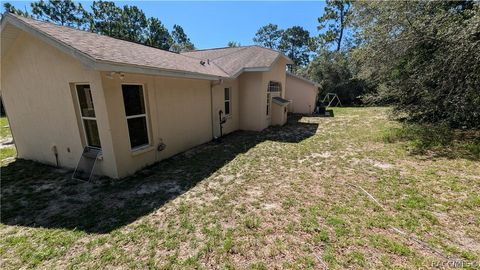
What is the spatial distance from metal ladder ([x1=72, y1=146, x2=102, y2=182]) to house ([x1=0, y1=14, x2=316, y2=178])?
0.13 meters

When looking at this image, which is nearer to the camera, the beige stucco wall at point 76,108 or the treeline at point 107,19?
the beige stucco wall at point 76,108

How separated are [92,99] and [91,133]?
1.06 m

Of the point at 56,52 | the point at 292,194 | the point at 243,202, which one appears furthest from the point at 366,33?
the point at 56,52

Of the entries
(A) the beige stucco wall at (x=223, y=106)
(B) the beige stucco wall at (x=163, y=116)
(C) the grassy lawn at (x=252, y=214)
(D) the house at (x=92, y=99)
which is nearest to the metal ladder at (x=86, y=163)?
(D) the house at (x=92, y=99)

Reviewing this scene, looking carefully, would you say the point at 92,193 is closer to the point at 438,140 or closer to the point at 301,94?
the point at 438,140

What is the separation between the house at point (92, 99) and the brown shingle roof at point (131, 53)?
0.11ft

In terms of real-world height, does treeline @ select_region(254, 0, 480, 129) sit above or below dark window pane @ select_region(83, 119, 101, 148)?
above

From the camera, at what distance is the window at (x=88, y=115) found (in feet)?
16.4

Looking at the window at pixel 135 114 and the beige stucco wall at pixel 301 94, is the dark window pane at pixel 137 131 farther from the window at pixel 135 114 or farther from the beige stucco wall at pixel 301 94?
the beige stucco wall at pixel 301 94

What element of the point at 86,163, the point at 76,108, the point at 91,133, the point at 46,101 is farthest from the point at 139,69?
the point at 46,101

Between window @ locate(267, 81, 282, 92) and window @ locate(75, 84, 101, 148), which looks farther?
window @ locate(267, 81, 282, 92)

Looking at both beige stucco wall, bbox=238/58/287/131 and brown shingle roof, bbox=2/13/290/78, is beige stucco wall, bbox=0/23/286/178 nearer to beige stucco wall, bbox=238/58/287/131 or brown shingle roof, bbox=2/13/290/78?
brown shingle roof, bbox=2/13/290/78

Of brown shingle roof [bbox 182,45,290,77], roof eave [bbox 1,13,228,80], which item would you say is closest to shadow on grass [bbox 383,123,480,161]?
brown shingle roof [bbox 182,45,290,77]

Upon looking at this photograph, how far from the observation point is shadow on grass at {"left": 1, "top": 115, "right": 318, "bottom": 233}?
358 cm
